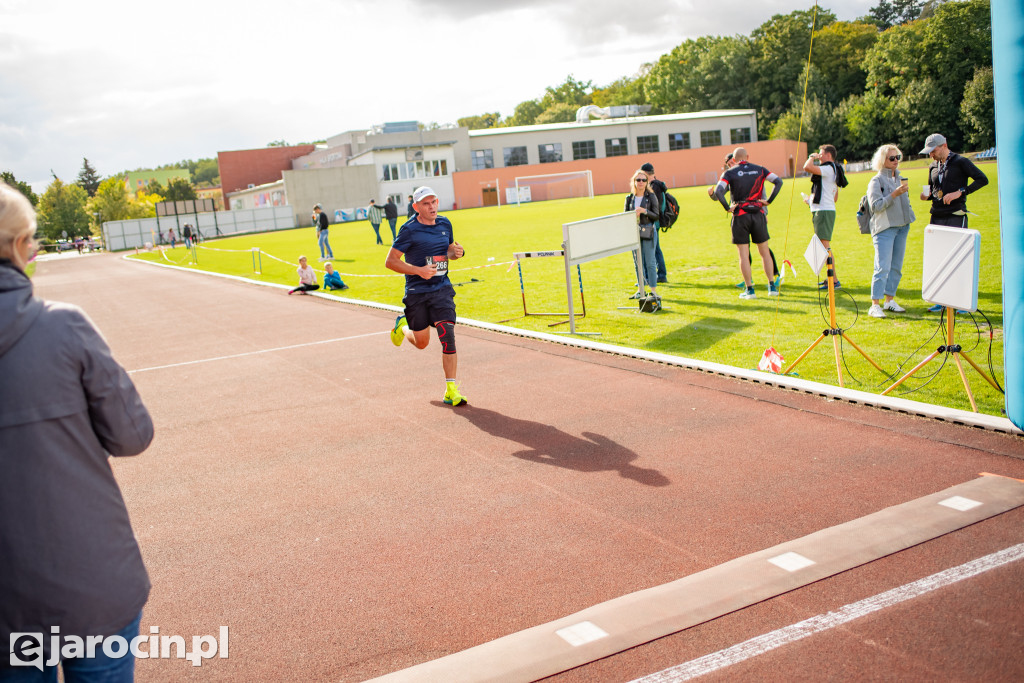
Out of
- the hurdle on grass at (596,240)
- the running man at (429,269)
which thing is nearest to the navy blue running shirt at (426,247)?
the running man at (429,269)

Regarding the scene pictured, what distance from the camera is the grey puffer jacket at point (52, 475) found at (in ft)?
7.24

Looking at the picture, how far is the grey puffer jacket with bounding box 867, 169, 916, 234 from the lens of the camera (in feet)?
31.7

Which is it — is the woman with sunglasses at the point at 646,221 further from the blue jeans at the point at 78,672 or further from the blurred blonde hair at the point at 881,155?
the blue jeans at the point at 78,672

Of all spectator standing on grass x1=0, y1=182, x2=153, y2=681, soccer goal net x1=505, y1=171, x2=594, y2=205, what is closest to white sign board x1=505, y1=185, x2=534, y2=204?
soccer goal net x1=505, y1=171, x2=594, y2=205

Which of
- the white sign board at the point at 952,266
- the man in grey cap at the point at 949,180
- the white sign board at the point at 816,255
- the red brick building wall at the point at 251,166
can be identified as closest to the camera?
the white sign board at the point at 952,266

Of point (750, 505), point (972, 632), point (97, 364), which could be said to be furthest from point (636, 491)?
point (97, 364)

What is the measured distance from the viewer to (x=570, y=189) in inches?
2965

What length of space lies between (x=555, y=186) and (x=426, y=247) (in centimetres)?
6964

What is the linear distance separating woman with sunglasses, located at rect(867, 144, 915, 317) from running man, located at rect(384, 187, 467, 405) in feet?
18.0

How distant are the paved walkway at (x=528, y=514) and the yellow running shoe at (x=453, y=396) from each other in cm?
16

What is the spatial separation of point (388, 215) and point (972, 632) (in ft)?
99.6

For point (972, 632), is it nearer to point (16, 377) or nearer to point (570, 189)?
point (16, 377)

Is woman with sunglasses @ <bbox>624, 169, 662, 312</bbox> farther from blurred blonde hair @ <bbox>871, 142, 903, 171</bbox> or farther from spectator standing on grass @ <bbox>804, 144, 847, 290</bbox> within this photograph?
blurred blonde hair @ <bbox>871, 142, 903, 171</bbox>

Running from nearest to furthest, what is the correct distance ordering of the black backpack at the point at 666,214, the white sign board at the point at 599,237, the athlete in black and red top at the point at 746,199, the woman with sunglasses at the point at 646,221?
the white sign board at the point at 599,237, the athlete in black and red top at the point at 746,199, the woman with sunglasses at the point at 646,221, the black backpack at the point at 666,214
